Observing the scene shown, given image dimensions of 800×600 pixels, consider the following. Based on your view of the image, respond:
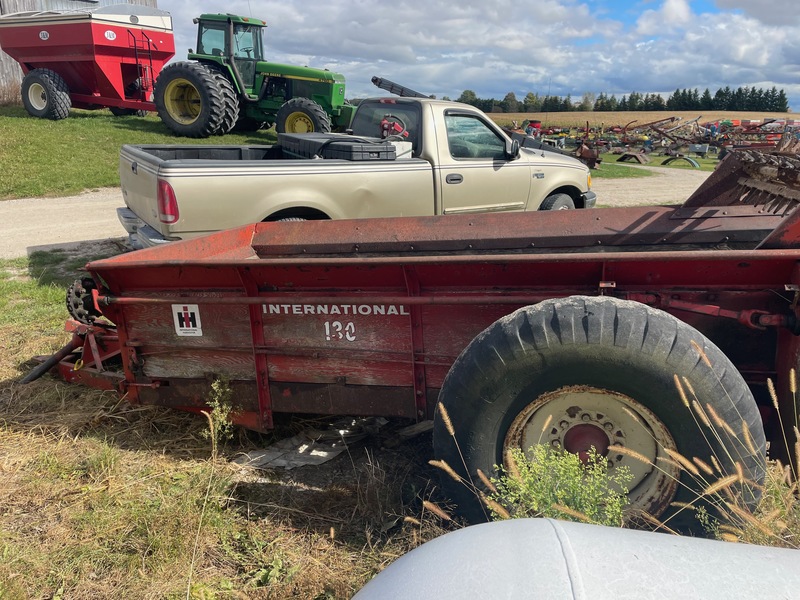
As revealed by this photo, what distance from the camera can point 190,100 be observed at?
1575cm

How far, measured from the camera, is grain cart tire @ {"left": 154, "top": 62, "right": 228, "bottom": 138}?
14.6m

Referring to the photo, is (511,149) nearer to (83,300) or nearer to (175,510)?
(83,300)

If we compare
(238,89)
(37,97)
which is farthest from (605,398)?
(37,97)

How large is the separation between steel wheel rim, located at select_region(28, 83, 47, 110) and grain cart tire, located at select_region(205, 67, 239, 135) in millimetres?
5147

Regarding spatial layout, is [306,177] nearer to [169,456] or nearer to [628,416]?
[169,456]

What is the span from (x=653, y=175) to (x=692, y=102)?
46868 mm

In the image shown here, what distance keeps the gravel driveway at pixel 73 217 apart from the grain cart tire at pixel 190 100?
10.6 feet

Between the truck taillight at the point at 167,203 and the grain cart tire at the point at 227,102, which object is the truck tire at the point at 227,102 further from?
the truck taillight at the point at 167,203

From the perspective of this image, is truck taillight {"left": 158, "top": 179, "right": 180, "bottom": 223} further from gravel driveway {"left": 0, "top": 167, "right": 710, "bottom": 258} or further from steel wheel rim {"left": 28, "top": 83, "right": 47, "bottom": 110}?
steel wheel rim {"left": 28, "top": 83, "right": 47, "bottom": 110}

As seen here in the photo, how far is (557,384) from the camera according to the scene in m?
2.38

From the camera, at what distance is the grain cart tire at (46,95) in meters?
16.2

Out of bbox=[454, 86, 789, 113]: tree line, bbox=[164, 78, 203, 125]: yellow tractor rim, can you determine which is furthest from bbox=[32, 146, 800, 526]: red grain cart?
bbox=[454, 86, 789, 113]: tree line

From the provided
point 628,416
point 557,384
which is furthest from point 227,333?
point 628,416

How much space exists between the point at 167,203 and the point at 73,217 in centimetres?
641
